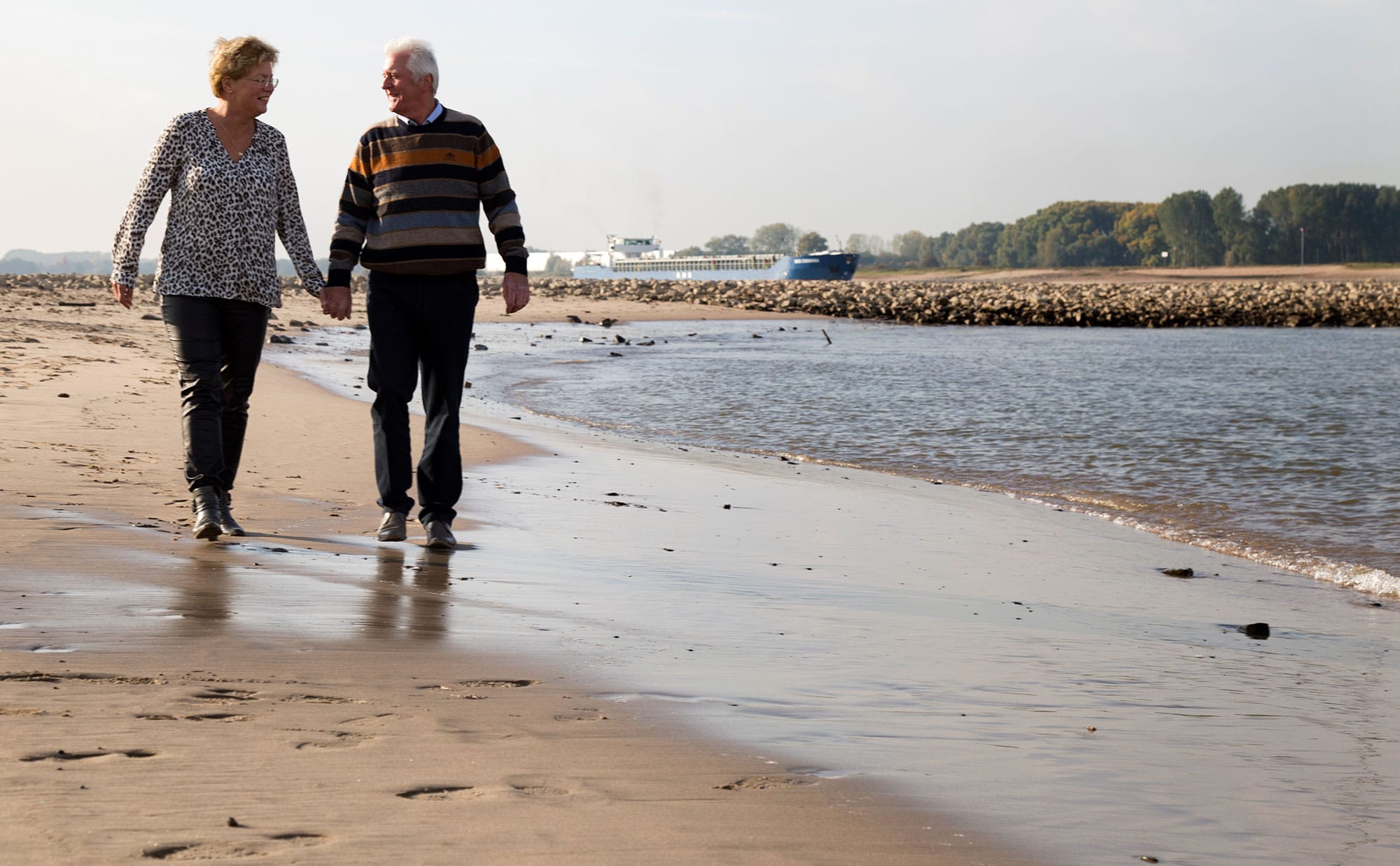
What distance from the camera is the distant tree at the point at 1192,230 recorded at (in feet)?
389


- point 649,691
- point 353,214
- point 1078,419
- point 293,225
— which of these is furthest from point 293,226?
point 1078,419

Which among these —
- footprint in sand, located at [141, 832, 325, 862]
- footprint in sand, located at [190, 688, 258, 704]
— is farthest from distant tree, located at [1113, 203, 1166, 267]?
footprint in sand, located at [141, 832, 325, 862]

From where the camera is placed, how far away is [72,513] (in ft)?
15.4

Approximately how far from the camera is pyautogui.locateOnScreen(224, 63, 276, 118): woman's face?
4555 mm

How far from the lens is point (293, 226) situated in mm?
4930

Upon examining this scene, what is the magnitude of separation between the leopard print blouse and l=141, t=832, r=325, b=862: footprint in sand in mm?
3033

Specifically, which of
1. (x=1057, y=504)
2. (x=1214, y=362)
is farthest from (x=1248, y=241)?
(x=1057, y=504)

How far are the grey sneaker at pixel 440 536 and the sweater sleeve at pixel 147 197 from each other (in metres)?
1.45

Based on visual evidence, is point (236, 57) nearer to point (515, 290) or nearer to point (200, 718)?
point (515, 290)

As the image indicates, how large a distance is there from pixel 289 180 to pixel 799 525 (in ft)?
9.62

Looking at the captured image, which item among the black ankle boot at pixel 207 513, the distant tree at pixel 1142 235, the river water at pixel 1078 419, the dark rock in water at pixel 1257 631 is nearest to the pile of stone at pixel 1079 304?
the river water at pixel 1078 419

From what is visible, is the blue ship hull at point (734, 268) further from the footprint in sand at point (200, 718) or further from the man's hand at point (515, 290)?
the footprint in sand at point (200, 718)

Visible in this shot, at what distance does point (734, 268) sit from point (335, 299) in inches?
4087

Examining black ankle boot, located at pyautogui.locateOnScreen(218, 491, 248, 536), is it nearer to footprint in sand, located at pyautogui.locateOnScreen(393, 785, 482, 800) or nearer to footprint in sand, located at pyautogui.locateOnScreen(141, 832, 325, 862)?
footprint in sand, located at pyautogui.locateOnScreen(393, 785, 482, 800)
